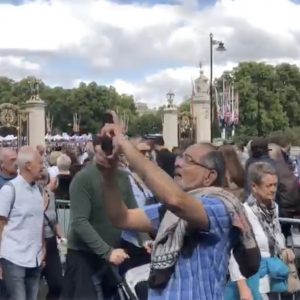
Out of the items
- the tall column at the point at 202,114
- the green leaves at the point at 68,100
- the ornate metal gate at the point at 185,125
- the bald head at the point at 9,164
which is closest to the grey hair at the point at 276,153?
the bald head at the point at 9,164

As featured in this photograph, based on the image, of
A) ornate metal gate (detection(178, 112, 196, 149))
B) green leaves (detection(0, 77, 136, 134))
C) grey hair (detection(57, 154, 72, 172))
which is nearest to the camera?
grey hair (detection(57, 154, 72, 172))

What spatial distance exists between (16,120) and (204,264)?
38.0 metres

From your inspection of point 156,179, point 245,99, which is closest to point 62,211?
point 156,179

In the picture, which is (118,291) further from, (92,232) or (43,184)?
(43,184)

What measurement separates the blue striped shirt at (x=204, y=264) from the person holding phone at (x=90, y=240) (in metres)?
2.26

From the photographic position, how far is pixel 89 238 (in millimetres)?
6047

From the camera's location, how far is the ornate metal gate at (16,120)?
1550 inches

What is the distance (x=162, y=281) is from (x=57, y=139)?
165ft

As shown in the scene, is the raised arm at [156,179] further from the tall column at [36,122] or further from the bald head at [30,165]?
the tall column at [36,122]

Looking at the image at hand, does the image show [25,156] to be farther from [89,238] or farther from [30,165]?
[89,238]

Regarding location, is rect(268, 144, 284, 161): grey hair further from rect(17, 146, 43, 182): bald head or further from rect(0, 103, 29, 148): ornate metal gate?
rect(0, 103, 29, 148): ornate metal gate

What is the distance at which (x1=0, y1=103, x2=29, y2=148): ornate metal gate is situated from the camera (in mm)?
39375

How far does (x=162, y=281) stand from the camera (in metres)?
3.78

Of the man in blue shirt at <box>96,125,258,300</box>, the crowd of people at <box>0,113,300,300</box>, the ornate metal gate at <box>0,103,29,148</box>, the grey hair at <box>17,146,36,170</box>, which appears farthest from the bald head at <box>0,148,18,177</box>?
the ornate metal gate at <box>0,103,29,148</box>
